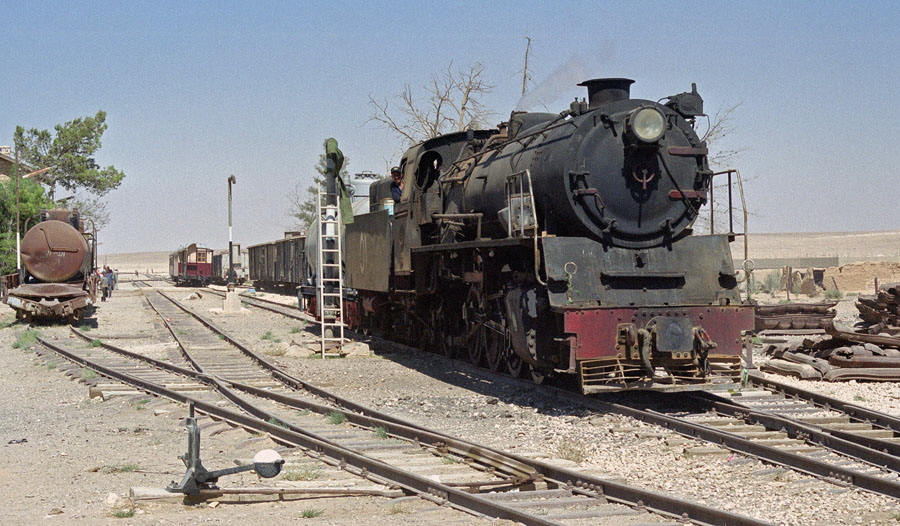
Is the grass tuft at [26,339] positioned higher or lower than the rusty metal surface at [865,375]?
higher

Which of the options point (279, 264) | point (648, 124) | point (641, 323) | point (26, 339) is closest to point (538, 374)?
point (641, 323)

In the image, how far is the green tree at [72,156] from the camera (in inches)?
2515

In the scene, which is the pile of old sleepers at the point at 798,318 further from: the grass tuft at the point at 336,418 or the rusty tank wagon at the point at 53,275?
the rusty tank wagon at the point at 53,275

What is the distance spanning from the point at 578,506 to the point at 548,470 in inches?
23.9

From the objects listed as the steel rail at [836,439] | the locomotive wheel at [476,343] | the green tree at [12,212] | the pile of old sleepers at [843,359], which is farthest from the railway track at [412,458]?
the green tree at [12,212]

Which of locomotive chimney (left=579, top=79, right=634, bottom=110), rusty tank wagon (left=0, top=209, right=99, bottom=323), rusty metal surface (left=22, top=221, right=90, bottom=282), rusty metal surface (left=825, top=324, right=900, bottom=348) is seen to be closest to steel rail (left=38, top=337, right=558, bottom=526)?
locomotive chimney (left=579, top=79, right=634, bottom=110)

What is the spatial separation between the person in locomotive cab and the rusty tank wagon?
12277 millimetres

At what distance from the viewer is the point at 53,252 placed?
2450 centimetres

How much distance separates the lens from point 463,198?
12.9 meters

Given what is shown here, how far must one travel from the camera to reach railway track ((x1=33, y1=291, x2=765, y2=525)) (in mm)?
5855

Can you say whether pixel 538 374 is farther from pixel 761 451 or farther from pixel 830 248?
pixel 830 248

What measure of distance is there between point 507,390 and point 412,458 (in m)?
4.04

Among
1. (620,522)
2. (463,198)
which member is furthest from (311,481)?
(463,198)

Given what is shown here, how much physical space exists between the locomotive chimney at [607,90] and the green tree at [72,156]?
59341 millimetres
